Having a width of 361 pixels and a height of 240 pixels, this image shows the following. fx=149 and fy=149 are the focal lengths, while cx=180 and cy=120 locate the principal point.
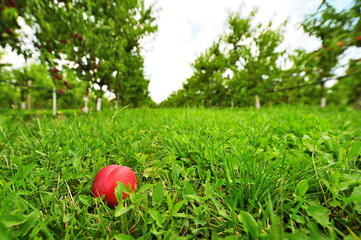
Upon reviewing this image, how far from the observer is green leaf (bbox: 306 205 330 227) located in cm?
66

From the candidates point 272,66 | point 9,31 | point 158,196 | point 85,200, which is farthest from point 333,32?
point 272,66

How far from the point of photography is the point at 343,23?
38.1 inches

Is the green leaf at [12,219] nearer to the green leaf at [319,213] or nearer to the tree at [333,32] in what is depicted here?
the green leaf at [319,213]

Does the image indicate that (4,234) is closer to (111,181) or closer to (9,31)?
(111,181)

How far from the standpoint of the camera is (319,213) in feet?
2.25

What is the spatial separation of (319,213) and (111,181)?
1.08m

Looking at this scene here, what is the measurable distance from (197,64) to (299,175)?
42.5 feet

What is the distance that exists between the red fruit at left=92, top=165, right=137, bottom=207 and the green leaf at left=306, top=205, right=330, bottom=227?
931mm

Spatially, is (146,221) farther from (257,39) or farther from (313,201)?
(257,39)

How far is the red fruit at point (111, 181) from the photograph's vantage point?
895mm

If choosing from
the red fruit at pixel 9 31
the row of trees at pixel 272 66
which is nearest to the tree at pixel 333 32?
the row of trees at pixel 272 66

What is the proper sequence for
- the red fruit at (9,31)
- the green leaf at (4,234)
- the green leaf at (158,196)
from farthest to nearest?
the red fruit at (9,31) < the green leaf at (158,196) < the green leaf at (4,234)

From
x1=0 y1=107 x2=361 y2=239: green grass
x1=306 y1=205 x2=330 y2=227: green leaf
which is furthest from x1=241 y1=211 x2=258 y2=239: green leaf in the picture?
x1=306 y1=205 x2=330 y2=227: green leaf

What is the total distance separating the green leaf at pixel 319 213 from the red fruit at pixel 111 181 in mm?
931
